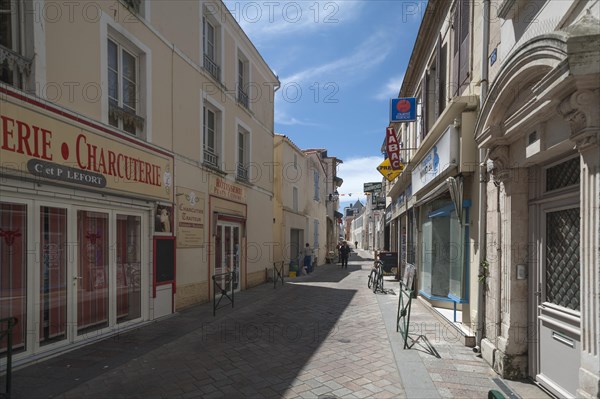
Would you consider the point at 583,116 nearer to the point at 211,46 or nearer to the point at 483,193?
the point at 483,193

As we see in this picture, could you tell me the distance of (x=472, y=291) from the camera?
608cm

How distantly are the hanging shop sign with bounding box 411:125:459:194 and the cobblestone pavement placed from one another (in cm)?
295

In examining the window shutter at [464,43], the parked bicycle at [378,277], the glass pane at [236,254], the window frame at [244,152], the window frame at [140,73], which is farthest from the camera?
the window frame at [244,152]

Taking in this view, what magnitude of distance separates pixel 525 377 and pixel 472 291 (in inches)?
70.1

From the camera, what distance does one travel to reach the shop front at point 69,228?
4.72 metres

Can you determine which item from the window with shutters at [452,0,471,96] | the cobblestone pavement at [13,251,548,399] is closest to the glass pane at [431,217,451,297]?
the cobblestone pavement at [13,251,548,399]

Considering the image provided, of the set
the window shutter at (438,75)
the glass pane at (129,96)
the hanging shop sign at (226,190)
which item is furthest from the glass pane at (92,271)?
the window shutter at (438,75)

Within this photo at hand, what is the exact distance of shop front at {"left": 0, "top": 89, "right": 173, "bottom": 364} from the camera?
4.72m

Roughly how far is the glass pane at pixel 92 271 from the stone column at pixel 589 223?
628 centimetres

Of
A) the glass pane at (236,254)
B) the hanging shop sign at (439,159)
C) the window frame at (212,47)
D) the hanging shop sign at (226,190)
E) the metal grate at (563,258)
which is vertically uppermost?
the window frame at (212,47)

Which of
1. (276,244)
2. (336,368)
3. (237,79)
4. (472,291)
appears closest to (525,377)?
(472,291)

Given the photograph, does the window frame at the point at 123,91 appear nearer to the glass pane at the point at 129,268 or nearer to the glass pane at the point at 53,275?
the glass pane at the point at 129,268

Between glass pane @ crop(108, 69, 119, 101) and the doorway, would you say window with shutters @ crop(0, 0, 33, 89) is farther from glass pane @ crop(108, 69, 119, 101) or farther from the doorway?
the doorway

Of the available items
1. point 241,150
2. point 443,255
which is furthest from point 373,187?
point 443,255
